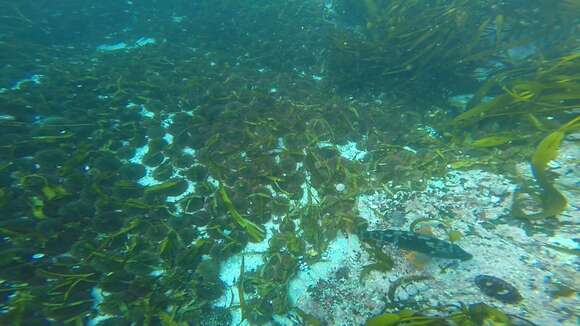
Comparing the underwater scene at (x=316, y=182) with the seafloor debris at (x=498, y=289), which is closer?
the seafloor debris at (x=498, y=289)

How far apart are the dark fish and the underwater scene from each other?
0.02 m

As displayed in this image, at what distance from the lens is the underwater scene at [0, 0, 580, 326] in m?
2.52

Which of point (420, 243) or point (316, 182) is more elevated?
point (316, 182)

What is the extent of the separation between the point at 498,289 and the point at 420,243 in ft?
2.35

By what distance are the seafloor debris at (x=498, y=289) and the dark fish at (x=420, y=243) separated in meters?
0.26

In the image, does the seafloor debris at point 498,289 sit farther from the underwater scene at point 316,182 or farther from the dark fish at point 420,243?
the dark fish at point 420,243

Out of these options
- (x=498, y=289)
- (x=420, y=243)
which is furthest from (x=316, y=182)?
(x=498, y=289)

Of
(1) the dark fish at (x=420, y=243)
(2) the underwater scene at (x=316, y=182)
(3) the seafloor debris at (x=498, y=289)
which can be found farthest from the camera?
(1) the dark fish at (x=420, y=243)

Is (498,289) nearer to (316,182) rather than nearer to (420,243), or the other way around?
(420,243)

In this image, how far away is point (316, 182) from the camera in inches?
137

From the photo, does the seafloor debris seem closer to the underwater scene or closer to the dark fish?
the underwater scene

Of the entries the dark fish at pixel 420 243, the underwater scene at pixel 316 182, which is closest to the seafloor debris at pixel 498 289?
the underwater scene at pixel 316 182

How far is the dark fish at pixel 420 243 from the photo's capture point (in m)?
2.82

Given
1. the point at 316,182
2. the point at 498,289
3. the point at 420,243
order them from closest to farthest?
the point at 498,289, the point at 420,243, the point at 316,182
